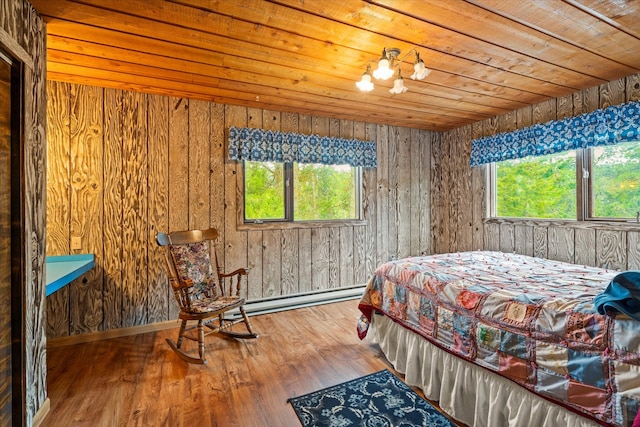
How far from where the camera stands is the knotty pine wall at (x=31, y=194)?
1.48 m

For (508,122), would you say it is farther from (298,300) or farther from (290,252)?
(298,300)

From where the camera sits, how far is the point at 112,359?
2.41 metres

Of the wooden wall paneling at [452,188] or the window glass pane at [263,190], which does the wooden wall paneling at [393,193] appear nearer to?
the wooden wall paneling at [452,188]

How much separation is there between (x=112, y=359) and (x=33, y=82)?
6.70 feet

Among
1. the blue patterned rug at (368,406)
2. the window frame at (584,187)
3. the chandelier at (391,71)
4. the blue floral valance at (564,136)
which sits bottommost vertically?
the blue patterned rug at (368,406)

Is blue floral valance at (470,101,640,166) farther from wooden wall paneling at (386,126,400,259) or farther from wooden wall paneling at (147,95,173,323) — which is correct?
wooden wall paneling at (147,95,173,323)

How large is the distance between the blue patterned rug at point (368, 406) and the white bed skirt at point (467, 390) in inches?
4.1

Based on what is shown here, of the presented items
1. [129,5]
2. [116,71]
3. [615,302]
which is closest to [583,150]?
[615,302]

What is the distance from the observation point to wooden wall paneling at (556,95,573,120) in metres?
2.96

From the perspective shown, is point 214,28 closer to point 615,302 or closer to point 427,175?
point 615,302

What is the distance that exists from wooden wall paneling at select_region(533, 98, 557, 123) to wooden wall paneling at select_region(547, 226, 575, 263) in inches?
45.3

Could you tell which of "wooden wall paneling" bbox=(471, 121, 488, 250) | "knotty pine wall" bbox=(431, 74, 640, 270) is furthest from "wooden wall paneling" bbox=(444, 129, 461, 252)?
"wooden wall paneling" bbox=(471, 121, 488, 250)

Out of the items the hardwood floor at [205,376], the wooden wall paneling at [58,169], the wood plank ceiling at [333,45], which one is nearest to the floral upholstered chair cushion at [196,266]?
the hardwood floor at [205,376]

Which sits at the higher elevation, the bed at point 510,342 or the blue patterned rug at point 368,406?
the bed at point 510,342
